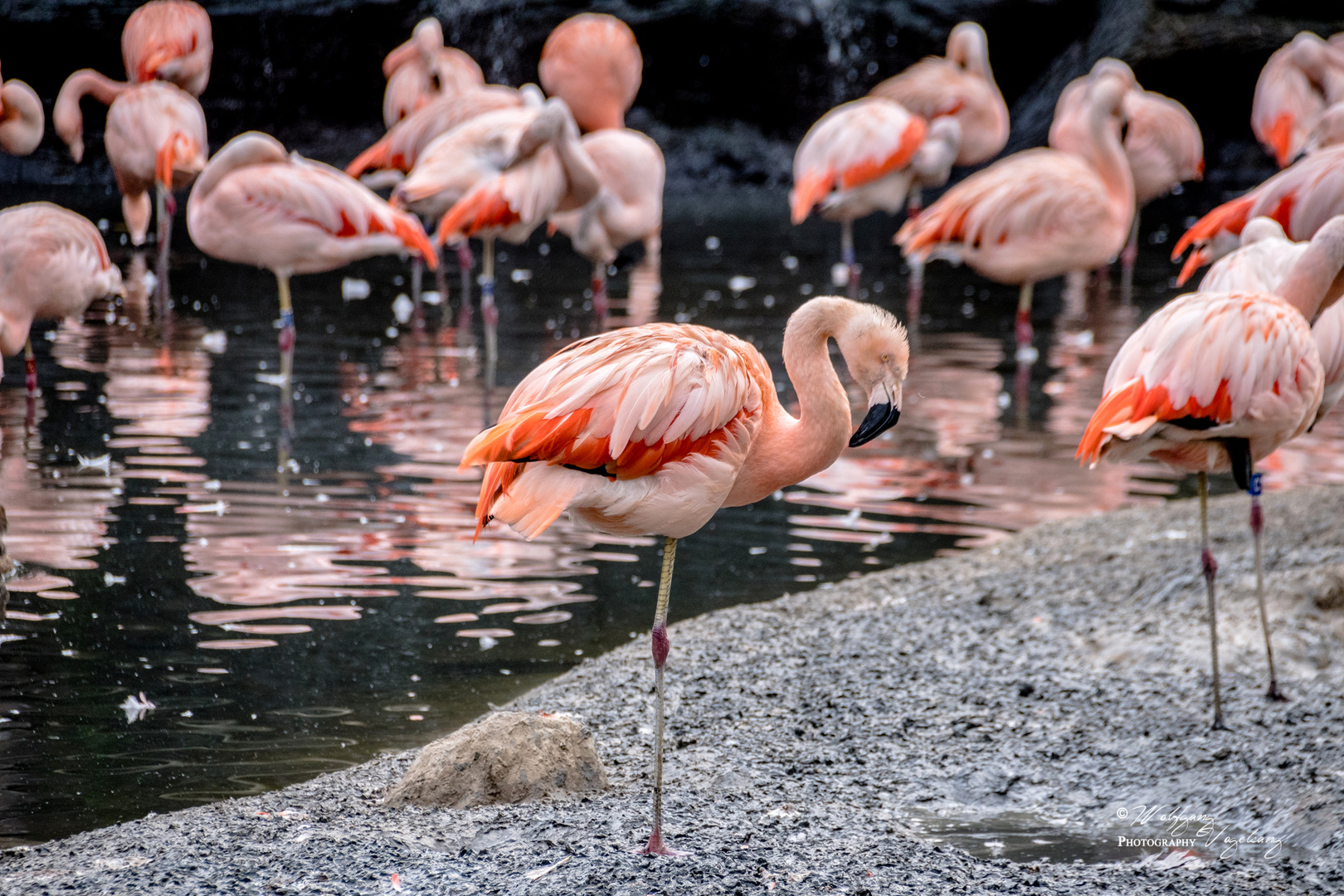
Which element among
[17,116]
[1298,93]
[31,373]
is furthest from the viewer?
[1298,93]

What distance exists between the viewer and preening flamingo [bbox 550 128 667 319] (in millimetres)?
9492

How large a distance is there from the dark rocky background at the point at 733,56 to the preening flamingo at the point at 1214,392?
13.0 metres

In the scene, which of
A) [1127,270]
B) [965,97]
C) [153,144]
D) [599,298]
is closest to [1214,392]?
[599,298]

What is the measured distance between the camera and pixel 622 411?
2898 mm

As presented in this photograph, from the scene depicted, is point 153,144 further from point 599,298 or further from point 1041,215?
point 1041,215

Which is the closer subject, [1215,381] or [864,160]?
[1215,381]

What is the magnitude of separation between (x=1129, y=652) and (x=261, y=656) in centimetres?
242

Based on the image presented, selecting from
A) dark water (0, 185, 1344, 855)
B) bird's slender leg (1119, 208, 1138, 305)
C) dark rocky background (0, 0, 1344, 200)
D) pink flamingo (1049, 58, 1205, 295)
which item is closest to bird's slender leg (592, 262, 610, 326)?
dark water (0, 185, 1344, 855)

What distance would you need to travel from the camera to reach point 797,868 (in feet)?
8.98

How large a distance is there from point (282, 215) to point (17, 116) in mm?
2714

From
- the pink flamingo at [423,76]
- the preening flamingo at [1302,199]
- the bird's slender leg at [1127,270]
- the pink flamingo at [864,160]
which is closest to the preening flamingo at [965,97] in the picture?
the pink flamingo at [864,160]

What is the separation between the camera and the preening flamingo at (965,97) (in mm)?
12008

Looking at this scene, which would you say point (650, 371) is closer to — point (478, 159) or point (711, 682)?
point (711, 682)

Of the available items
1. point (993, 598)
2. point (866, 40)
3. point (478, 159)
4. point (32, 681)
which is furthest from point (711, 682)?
point (866, 40)
